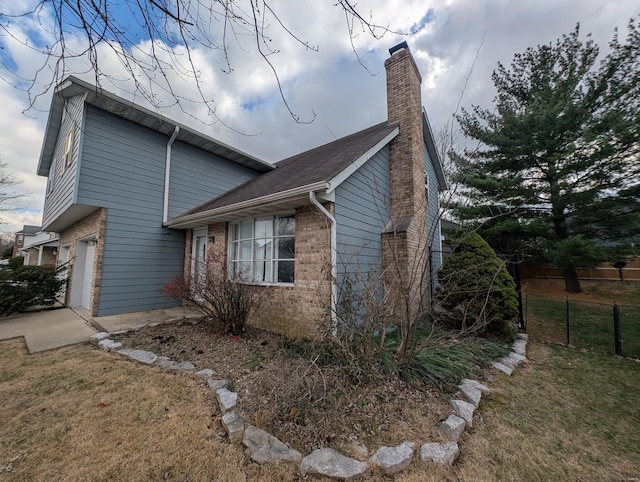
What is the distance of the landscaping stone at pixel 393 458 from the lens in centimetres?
230

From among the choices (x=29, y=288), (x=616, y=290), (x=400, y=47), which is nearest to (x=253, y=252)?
(x=400, y=47)

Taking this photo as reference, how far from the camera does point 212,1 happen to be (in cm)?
208

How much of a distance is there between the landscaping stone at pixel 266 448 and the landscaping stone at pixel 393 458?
2.42ft

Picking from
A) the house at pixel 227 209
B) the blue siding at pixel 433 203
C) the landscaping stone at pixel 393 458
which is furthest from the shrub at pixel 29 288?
the blue siding at pixel 433 203

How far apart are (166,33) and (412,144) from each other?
673 centimetres

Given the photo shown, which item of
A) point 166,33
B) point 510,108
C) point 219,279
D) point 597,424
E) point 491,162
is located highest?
point 510,108

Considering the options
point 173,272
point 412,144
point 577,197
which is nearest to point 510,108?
point 577,197

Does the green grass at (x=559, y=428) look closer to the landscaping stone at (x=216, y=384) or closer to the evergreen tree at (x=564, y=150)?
the landscaping stone at (x=216, y=384)

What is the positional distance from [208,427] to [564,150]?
14507mm

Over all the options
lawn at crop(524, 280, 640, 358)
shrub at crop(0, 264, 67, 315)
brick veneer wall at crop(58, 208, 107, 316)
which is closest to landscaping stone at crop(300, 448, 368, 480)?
lawn at crop(524, 280, 640, 358)

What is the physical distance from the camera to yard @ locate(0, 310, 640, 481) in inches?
90.4

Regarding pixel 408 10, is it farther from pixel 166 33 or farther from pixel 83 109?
pixel 83 109

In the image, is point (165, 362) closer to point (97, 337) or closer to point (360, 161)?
point (97, 337)

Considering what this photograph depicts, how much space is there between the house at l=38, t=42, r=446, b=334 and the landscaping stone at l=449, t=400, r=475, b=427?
216cm
